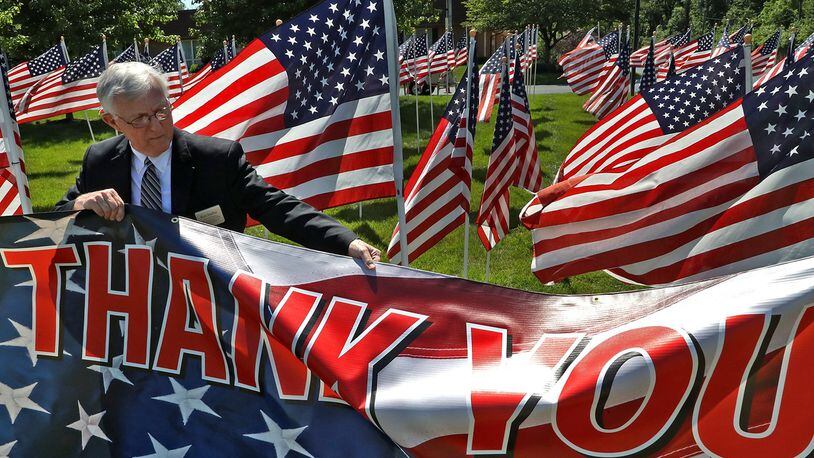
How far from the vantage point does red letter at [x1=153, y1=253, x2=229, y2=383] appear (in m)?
2.83

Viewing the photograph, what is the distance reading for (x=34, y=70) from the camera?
16766mm

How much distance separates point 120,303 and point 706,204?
3027 millimetres

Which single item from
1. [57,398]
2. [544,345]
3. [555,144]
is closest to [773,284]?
[544,345]

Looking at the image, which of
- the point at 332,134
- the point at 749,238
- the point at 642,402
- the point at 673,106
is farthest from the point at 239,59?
the point at 642,402

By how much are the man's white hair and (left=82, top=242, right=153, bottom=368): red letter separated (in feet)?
1.91

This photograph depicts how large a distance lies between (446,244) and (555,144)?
8.12m

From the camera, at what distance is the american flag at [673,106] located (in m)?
5.53

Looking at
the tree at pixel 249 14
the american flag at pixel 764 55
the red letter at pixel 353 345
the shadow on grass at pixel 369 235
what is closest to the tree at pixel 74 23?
the tree at pixel 249 14

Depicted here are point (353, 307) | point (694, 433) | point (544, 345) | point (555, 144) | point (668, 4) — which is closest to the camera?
point (694, 433)

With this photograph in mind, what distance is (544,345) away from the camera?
2.62 m

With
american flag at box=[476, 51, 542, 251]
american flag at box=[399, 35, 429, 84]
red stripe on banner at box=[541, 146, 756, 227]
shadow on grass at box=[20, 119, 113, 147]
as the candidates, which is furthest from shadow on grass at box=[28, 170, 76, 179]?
red stripe on banner at box=[541, 146, 756, 227]

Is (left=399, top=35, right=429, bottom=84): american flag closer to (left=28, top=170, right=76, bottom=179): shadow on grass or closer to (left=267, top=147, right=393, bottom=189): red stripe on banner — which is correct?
(left=28, top=170, right=76, bottom=179): shadow on grass

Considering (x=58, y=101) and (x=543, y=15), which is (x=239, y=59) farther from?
(x=543, y=15)

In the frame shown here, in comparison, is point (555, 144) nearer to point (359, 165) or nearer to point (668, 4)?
point (359, 165)
